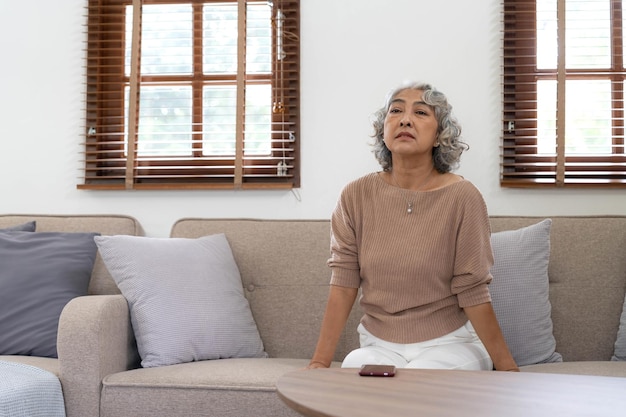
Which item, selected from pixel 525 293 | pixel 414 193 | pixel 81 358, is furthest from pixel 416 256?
pixel 81 358

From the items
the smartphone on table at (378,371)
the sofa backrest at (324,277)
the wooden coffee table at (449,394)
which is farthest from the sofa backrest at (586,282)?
the smartphone on table at (378,371)

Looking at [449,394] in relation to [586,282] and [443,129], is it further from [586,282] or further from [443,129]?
[586,282]

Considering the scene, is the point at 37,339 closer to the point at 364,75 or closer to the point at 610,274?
the point at 364,75

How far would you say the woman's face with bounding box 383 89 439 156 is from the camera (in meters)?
2.46

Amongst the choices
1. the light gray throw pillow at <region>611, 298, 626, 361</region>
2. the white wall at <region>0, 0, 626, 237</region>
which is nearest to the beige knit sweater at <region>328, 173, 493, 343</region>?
the light gray throw pillow at <region>611, 298, 626, 361</region>

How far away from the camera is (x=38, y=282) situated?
287cm

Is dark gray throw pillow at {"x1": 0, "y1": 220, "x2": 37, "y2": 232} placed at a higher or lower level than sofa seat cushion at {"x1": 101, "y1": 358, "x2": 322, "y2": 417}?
higher

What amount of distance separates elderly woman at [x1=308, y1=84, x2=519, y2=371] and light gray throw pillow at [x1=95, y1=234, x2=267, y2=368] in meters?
0.50

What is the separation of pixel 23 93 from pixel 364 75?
1485 mm

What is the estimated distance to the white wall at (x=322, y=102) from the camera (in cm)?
323

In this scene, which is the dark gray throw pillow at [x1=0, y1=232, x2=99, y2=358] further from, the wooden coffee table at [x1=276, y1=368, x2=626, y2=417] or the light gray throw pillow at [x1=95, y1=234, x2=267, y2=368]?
the wooden coffee table at [x1=276, y1=368, x2=626, y2=417]

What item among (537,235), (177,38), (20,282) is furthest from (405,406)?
(177,38)

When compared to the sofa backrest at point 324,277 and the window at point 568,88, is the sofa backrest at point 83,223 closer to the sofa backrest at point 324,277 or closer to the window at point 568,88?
the sofa backrest at point 324,277

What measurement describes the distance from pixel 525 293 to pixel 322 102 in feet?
3.84
